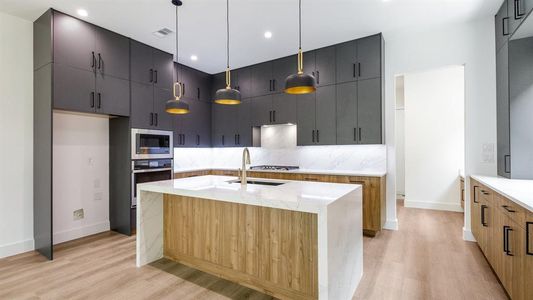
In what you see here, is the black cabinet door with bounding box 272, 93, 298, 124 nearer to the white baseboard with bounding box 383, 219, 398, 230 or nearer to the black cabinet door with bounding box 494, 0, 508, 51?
the white baseboard with bounding box 383, 219, 398, 230

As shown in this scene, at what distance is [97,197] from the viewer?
13.2ft

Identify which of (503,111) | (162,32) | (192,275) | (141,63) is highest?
(162,32)

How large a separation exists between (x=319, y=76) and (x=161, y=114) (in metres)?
2.81

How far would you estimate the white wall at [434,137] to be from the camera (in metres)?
5.19

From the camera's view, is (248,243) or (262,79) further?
(262,79)

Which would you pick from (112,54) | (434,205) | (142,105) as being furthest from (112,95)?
(434,205)

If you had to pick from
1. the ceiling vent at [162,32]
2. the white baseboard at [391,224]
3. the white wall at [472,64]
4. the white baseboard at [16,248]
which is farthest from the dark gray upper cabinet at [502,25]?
the white baseboard at [16,248]

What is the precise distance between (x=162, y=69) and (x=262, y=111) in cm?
195

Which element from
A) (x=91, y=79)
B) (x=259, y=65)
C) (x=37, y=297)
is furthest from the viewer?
(x=259, y=65)

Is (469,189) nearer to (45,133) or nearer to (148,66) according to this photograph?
(148,66)

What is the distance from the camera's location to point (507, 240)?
2041 mm

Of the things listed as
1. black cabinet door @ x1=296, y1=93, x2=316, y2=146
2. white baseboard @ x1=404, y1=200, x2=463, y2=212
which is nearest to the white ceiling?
black cabinet door @ x1=296, y1=93, x2=316, y2=146

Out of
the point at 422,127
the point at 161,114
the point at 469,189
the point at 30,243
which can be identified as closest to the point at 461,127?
the point at 422,127

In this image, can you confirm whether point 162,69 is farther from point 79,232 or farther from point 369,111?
point 369,111
